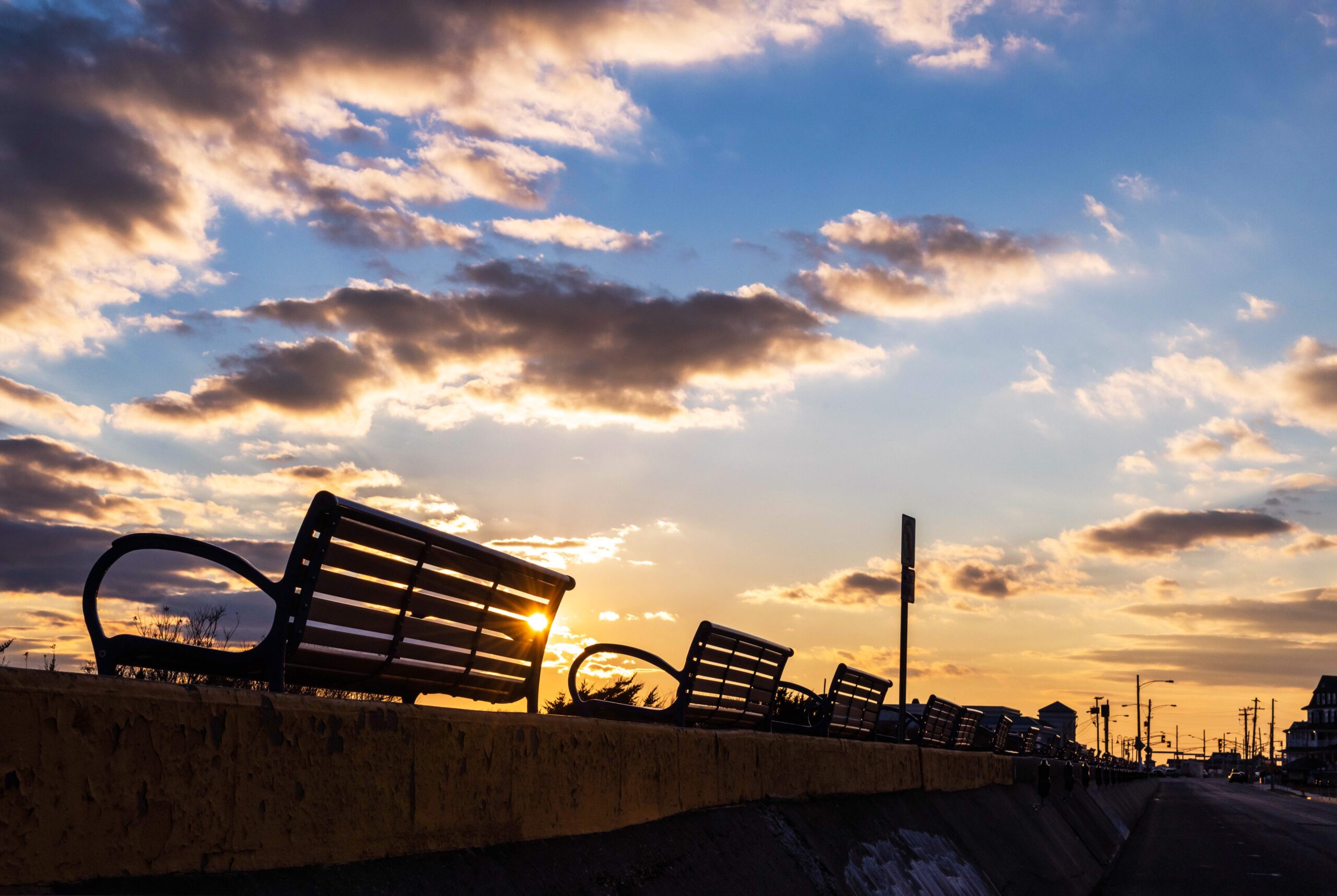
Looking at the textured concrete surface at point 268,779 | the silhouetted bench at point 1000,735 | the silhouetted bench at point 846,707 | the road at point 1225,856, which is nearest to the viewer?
the textured concrete surface at point 268,779

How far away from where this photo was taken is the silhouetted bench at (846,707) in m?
10.3

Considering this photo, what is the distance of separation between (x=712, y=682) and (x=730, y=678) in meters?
0.33

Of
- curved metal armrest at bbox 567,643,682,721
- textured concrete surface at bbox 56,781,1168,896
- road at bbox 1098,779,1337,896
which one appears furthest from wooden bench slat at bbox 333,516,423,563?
road at bbox 1098,779,1337,896

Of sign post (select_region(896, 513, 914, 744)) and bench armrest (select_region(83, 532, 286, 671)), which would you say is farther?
sign post (select_region(896, 513, 914, 744))

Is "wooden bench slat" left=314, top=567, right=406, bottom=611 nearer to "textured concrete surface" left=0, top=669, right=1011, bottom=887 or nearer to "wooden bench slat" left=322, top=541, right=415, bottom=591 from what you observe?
"wooden bench slat" left=322, top=541, right=415, bottom=591

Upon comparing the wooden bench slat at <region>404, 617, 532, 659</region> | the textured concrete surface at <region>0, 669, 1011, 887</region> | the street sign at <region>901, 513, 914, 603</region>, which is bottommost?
the textured concrete surface at <region>0, 669, 1011, 887</region>

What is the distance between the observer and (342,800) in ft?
10.2

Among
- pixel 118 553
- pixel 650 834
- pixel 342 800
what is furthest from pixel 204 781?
pixel 650 834

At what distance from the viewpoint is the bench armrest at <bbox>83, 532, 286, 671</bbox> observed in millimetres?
3633

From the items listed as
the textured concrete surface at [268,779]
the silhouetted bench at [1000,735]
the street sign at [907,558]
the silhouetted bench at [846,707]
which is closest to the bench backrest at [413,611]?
the textured concrete surface at [268,779]

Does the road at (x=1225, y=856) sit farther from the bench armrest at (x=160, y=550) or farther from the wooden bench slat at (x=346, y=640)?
the bench armrest at (x=160, y=550)

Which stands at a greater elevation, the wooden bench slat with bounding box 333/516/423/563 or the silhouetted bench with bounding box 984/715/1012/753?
the wooden bench slat with bounding box 333/516/423/563

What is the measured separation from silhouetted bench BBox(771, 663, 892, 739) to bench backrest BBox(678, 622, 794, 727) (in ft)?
4.15

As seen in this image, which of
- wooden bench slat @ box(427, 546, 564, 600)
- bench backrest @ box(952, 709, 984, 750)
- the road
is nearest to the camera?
wooden bench slat @ box(427, 546, 564, 600)
